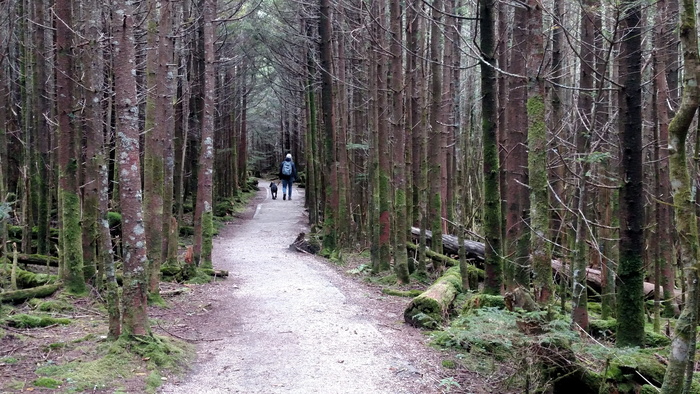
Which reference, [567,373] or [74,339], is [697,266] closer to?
[567,373]

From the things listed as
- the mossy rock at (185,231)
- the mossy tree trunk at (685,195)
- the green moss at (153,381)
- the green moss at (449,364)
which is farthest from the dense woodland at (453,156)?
the mossy rock at (185,231)

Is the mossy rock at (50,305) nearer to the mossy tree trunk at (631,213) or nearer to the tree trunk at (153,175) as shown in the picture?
the tree trunk at (153,175)

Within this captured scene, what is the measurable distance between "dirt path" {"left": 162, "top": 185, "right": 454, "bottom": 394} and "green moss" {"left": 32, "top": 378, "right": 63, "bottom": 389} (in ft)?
3.13

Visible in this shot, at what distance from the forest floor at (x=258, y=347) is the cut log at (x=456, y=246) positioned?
3.28 metres

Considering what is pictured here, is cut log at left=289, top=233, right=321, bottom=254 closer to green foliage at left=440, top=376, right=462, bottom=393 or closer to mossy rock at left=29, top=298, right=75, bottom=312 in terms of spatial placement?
mossy rock at left=29, top=298, right=75, bottom=312

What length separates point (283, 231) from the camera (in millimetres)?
20906

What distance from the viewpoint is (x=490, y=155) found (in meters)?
8.45

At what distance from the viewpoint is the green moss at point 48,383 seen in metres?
5.08

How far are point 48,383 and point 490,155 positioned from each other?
642cm

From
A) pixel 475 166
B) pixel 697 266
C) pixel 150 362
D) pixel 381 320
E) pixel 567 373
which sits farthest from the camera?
pixel 475 166

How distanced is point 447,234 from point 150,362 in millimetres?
10904

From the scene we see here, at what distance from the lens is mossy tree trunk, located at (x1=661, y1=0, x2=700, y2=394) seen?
3.47 m

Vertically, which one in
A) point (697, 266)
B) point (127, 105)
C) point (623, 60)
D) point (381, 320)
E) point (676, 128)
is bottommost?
point (381, 320)

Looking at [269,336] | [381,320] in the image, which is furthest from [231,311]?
[381,320]
